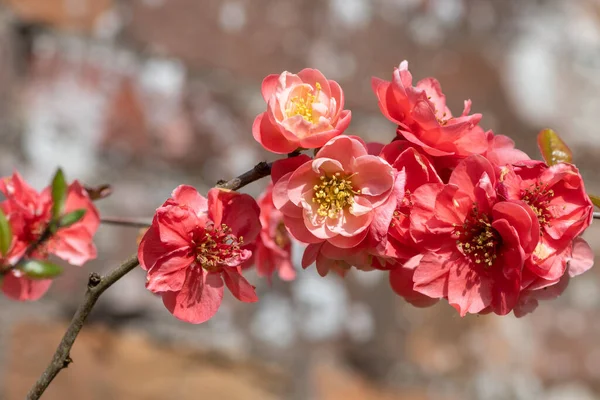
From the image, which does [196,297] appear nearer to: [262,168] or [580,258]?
[262,168]

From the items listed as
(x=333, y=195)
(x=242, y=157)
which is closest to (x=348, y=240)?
(x=333, y=195)

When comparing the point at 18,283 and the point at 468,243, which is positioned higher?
the point at 468,243

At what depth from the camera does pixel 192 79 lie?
2.83ft

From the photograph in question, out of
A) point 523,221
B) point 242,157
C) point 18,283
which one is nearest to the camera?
point 523,221

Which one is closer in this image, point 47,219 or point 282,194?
point 282,194

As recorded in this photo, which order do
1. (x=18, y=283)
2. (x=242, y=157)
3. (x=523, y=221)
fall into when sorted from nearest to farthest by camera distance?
(x=523, y=221) < (x=18, y=283) < (x=242, y=157)

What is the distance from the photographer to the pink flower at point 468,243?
0.29 meters

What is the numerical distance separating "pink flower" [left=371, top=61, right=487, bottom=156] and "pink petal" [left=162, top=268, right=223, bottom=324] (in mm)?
109

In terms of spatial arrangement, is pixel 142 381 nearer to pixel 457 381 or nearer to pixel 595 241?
pixel 457 381

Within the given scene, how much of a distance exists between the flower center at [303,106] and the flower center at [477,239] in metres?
0.08

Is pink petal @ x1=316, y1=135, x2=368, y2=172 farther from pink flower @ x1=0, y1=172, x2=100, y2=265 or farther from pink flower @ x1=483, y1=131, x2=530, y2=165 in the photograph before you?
pink flower @ x1=0, y1=172, x2=100, y2=265

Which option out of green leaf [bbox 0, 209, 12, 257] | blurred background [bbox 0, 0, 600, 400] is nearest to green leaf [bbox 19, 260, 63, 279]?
green leaf [bbox 0, 209, 12, 257]

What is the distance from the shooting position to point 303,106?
305 millimetres

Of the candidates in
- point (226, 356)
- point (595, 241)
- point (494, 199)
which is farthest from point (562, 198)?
point (595, 241)
